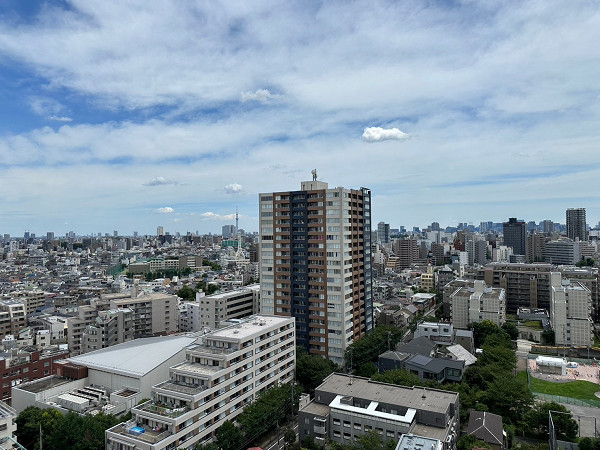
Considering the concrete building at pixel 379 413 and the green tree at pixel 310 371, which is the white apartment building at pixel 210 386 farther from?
the concrete building at pixel 379 413

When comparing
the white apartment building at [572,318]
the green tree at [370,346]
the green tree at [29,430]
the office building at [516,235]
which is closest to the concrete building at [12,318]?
the green tree at [29,430]

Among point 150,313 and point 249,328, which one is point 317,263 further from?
point 150,313

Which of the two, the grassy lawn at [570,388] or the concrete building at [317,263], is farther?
the concrete building at [317,263]

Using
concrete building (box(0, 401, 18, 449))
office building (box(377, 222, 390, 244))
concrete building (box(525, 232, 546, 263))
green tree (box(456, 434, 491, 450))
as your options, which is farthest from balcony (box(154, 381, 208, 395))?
office building (box(377, 222, 390, 244))

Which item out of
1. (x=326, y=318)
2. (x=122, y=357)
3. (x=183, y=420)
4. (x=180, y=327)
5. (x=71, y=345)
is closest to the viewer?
(x=183, y=420)

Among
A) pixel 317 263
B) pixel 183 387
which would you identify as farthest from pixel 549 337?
pixel 183 387

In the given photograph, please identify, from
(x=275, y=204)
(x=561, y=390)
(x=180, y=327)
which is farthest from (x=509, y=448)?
(x=180, y=327)

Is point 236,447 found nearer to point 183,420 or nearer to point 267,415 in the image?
point 267,415
